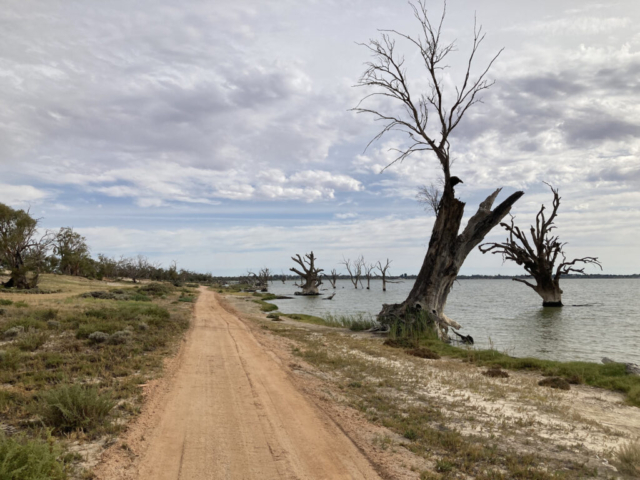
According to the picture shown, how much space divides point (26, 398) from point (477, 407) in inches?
327

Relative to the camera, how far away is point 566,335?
74.6 ft

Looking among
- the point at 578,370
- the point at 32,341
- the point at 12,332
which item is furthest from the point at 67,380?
the point at 578,370

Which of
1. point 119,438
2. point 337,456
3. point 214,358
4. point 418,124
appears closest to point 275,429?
point 337,456

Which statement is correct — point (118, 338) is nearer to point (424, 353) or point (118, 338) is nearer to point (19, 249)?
point (424, 353)

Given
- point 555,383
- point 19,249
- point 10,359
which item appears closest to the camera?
point 10,359

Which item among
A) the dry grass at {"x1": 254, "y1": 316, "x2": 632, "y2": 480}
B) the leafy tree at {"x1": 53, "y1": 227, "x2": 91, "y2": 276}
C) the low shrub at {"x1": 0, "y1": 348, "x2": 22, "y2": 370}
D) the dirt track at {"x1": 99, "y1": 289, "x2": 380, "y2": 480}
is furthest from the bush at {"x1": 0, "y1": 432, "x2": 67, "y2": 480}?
the leafy tree at {"x1": 53, "y1": 227, "x2": 91, "y2": 276}

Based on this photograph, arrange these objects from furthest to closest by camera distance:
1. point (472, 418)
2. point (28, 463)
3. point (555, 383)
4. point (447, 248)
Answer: point (447, 248) → point (555, 383) → point (472, 418) → point (28, 463)

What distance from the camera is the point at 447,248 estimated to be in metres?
19.4

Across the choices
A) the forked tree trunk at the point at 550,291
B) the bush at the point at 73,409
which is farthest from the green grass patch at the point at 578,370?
the forked tree trunk at the point at 550,291

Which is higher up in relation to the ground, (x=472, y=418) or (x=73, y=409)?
(x=73, y=409)

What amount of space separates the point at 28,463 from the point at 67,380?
14.7ft

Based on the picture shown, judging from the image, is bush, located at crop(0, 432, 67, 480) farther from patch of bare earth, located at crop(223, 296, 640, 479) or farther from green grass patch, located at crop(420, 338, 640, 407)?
green grass patch, located at crop(420, 338, 640, 407)

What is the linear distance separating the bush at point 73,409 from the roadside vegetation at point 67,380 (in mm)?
14

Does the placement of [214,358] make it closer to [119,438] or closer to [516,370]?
[119,438]
